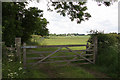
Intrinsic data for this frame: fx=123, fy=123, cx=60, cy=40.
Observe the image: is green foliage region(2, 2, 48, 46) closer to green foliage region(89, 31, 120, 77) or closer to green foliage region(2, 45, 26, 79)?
green foliage region(2, 45, 26, 79)

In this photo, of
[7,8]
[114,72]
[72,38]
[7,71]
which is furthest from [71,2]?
[72,38]

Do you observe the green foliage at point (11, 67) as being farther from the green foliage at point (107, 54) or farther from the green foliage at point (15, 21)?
the green foliage at point (107, 54)

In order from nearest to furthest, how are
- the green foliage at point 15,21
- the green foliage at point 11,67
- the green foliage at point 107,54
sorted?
1. the green foliage at point 11,67
2. the green foliage at point 107,54
3. the green foliage at point 15,21

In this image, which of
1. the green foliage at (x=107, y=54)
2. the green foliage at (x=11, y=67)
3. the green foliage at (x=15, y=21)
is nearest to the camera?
the green foliage at (x=11, y=67)

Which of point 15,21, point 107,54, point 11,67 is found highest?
point 15,21

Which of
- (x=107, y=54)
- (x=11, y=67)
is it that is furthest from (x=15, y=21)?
(x=107, y=54)

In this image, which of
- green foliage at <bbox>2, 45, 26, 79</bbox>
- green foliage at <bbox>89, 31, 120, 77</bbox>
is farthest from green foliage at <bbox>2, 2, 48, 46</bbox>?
green foliage at <bbox>89, 31, 120, 77</bbox>

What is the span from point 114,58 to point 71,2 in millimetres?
7637

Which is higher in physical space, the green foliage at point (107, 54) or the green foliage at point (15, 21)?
the green foliage at point (15, 21)

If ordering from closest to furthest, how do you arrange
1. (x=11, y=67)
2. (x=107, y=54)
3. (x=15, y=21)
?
(x=11, y=67)
(x=107, y=54)
(x=15, y=21)

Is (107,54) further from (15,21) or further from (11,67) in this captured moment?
(15,21)

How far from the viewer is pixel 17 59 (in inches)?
276

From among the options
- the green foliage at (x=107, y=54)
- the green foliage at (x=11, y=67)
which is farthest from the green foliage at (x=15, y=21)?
the green foliage at (x=107, y=54)

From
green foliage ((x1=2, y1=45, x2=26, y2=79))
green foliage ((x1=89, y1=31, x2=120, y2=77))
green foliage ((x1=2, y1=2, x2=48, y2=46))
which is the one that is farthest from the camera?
green foliage ((x1=2, y1=2, x2=48, y2=46))
